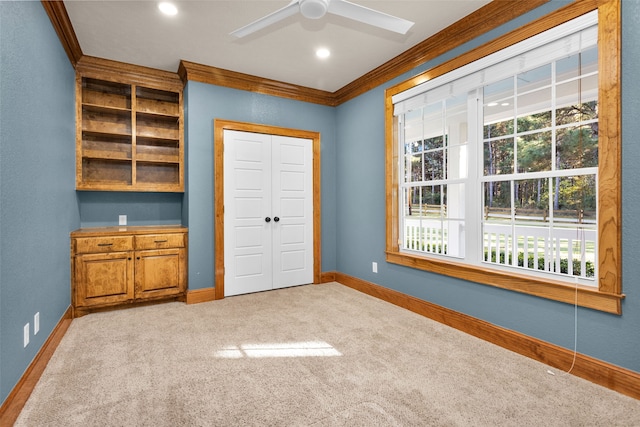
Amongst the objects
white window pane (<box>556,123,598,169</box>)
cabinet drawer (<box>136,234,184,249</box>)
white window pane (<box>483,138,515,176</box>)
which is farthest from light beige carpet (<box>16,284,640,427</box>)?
white window pane (<box>556,123,598,169</box>)

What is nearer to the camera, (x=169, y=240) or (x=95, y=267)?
(x=95, y=267)

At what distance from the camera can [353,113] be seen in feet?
14.6

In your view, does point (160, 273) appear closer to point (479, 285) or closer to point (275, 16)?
point (275, 16)

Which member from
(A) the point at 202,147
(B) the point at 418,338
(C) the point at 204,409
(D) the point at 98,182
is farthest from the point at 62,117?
(B) the point at 418,338

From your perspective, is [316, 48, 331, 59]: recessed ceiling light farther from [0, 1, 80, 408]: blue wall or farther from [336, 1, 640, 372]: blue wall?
[0, 1, 80, 408]: blue wall

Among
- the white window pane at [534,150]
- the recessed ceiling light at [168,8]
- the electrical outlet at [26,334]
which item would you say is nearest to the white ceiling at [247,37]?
the recessed ceiling light at [168,8]

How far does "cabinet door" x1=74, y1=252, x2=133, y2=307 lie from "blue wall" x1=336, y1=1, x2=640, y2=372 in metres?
2.74

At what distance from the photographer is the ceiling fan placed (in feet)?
6.71

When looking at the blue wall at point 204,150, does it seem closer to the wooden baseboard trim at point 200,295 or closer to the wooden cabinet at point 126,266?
the wooden baseboard trim at point 200,295

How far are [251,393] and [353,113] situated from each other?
12.0ft

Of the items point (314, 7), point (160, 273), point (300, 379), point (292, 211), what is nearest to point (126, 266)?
point (160, 273)

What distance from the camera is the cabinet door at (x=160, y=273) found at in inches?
141

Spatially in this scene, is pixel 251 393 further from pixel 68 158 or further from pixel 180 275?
pixel 68 158

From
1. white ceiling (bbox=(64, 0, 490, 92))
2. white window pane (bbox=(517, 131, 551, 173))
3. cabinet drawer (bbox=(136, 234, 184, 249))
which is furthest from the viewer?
white window pane (bbox=(517, 131, 551, 173))
